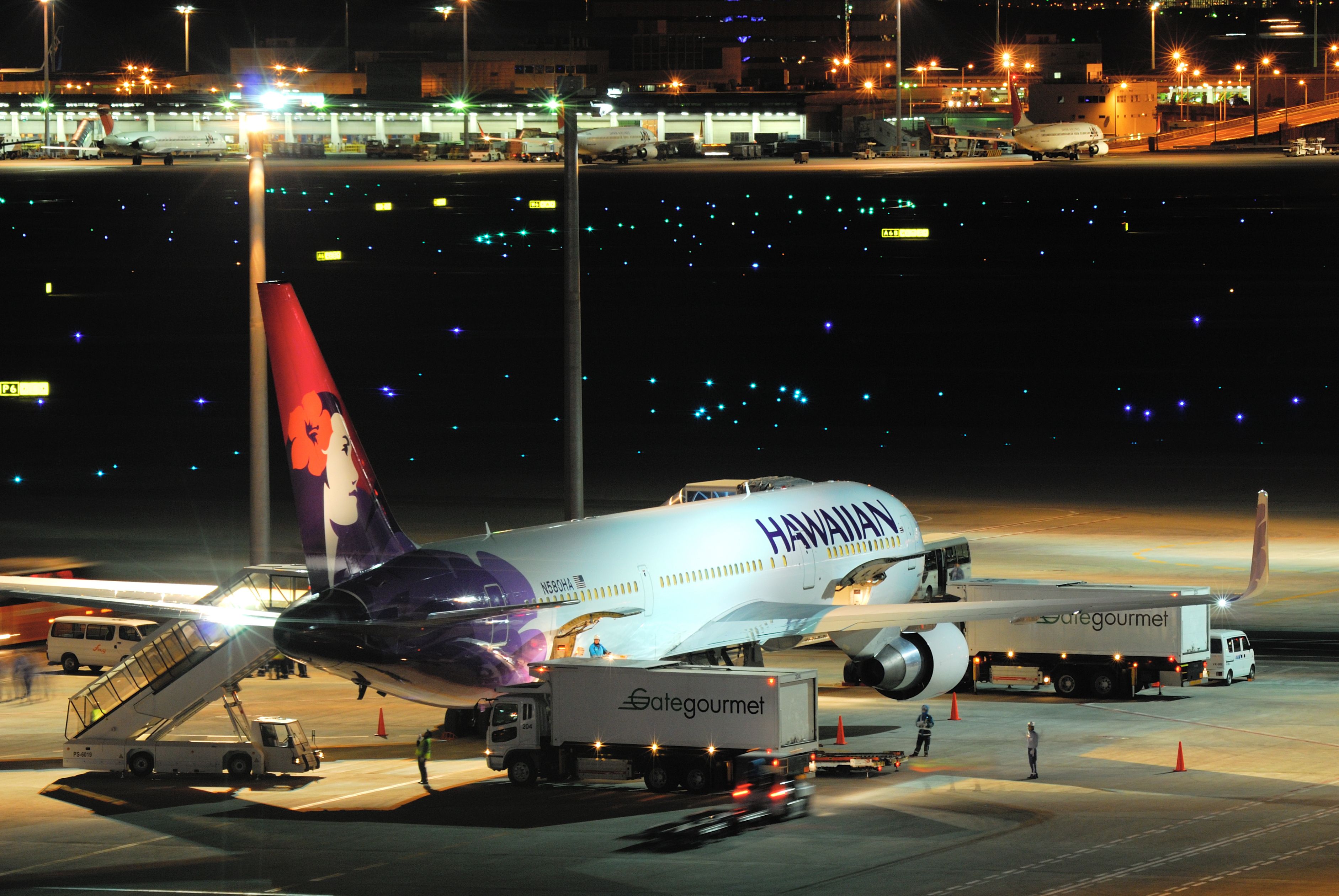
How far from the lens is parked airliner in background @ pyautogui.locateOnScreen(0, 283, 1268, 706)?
3297cm

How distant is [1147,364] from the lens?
10206 cm

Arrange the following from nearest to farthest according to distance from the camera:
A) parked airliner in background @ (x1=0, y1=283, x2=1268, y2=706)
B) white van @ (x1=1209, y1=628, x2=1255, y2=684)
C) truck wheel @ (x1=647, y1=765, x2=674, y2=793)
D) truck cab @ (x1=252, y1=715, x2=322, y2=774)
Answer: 1. truck wheel @ (x1=647, y1=765, x2=674, y2=793)
2. parked airliner in background @ (x1=0, y1=283, x2=1268, y2=706)
3. truck cab @ (x1=252, y1=715, x2=322, y2=774)
4. white van @ (x1=1209, y1=628, x2=1255, y2=684)

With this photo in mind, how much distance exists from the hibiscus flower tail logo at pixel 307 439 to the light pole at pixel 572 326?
10.7 metres

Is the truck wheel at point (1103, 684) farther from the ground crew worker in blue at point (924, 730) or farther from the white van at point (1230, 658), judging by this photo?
the ground crew worker in blue at point (924, 730)

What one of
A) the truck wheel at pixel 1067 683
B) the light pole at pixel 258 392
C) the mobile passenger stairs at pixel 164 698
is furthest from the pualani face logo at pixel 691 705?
the truck wheel at pixel 1067 683

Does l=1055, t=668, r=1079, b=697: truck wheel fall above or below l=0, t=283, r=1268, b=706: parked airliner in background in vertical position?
below

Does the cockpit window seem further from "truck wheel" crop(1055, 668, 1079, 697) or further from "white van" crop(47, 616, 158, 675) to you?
"white van" crop(47, 616, 158, 675)

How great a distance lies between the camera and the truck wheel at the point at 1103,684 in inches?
1699

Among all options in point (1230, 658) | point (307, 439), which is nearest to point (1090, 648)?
point (1230, 658)

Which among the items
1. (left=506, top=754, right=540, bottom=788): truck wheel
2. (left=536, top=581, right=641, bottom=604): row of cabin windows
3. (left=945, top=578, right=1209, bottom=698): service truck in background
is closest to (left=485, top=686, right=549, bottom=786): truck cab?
(left=506, top=754, right=540, bottom=788): truck wheel

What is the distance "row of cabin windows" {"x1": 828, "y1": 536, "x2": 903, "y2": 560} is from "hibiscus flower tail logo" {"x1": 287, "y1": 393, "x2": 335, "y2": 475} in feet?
48.4

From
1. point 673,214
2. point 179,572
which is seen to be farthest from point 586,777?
point 673,214

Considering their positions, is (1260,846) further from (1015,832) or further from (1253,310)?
(1253,310)

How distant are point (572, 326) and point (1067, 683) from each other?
1461cm
